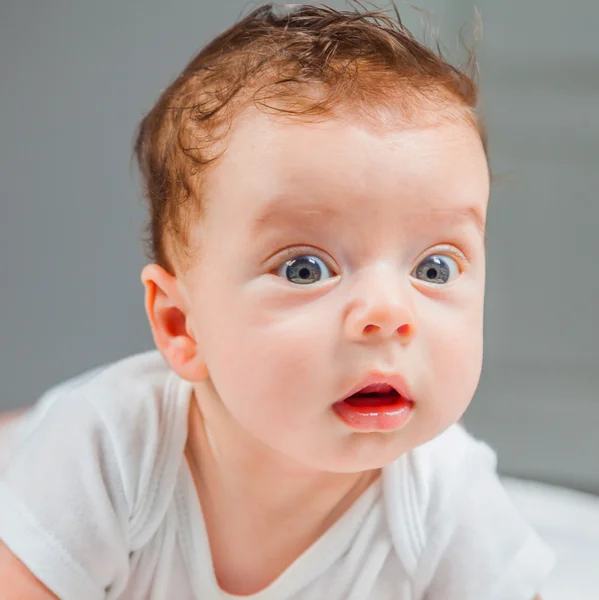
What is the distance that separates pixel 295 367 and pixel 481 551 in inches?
9.9

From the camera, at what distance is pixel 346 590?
2.39 feet

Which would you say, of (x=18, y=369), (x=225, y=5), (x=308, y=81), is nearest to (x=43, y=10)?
(x=225, y=5)

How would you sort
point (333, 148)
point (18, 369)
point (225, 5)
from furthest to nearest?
point (18, 369) → point (225, 5) → point (333, 148)

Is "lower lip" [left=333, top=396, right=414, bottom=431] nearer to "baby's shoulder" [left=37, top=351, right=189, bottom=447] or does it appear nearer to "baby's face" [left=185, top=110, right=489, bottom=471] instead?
"baby's face" [left=185, top=110, right=489, bottom=471]

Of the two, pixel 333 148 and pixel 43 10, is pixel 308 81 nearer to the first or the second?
pixel 333 148

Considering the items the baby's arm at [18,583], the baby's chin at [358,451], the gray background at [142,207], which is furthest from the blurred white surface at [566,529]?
the baby's arm at [18,583]

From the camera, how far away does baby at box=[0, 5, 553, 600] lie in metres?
0.56

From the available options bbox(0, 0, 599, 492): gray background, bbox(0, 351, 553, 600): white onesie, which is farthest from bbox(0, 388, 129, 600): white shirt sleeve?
bbox(0, 0, 599, 492): gray background

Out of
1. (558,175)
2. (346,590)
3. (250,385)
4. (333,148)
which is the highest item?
(333,148)

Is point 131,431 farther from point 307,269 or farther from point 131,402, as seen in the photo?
point 307,269

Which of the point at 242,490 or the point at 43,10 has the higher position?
the point at 43,10

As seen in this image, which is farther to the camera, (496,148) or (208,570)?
(496,148)

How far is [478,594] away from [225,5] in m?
0.63

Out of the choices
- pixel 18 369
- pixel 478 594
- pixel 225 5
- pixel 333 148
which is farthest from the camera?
pixel 18 369
